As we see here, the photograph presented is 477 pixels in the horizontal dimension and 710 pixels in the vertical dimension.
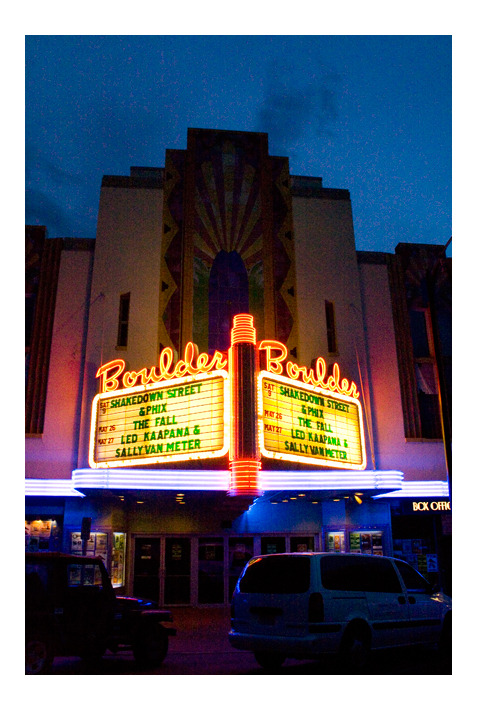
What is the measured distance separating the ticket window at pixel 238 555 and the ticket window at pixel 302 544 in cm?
142

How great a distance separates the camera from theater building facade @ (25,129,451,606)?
1467 centimetres

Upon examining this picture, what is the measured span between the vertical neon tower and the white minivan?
3.56 metres

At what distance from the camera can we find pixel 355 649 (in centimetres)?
839

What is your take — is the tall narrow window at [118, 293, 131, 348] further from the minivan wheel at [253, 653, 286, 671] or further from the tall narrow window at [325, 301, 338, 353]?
the minivan wheel at [253, 653, 286, 671]

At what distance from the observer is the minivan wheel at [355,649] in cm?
823

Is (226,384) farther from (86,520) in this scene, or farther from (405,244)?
(405,244)

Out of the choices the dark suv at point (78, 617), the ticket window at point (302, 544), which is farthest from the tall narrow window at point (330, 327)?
the dark suv at point (78, 617)

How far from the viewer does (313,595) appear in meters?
8.24

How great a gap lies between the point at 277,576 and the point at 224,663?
82.9 inches

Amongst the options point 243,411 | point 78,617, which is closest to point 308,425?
point 243,411

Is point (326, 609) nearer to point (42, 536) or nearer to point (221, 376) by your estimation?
point (221, 376)

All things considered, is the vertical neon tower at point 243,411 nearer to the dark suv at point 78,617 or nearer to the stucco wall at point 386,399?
the dark suv at point 78,617

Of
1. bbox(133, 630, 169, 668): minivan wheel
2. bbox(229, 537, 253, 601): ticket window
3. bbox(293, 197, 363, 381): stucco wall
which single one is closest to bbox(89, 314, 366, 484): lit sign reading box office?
bbox(293, 197, 363, 381): stucco wall

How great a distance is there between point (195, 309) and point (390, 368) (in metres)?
6.88
